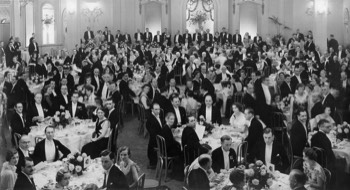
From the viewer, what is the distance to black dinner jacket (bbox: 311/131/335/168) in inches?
273

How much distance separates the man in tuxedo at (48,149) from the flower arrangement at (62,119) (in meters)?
1.20

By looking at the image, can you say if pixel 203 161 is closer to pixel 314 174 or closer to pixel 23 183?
pixel 314 174

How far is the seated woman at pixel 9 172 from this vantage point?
17.6ft

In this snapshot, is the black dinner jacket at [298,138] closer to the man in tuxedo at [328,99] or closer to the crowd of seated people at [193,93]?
the crowd of seated people at [193,93]

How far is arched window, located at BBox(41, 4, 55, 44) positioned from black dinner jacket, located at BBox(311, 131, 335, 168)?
56.1ft

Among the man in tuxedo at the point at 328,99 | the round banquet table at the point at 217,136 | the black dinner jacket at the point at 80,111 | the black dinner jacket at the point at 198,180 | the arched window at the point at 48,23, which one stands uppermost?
the arched window at the point at 48,23

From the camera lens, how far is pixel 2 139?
8602 mm

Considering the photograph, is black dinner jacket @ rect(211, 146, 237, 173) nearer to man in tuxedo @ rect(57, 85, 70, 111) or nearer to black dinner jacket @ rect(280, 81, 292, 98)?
man in tuxedo @ rect(57, 85, 70, 111)

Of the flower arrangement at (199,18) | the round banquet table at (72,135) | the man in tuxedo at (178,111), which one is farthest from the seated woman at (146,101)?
the flower arrangement at (199,18)

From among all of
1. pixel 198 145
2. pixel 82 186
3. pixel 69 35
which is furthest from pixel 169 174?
pixel 69 35

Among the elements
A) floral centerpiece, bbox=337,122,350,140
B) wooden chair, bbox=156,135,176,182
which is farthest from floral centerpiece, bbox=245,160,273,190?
floral centerpiece, bbox=337,122,350,140

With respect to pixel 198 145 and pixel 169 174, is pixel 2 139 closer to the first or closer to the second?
pixel 169 174

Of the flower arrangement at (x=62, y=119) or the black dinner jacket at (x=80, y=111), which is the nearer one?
the flower arrangement at (x=62, y=119)

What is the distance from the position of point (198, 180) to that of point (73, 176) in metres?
1.81
